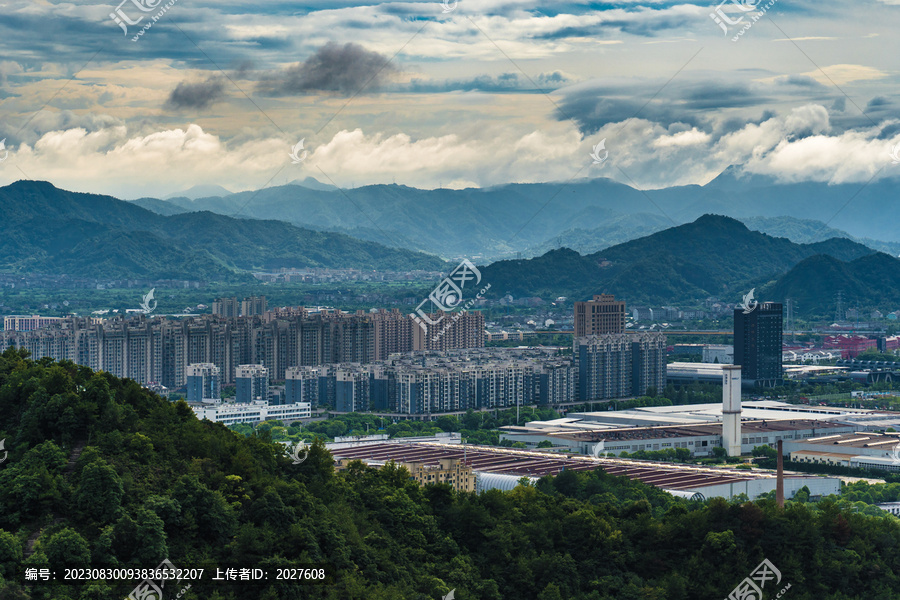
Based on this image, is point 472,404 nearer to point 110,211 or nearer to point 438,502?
point 438,502

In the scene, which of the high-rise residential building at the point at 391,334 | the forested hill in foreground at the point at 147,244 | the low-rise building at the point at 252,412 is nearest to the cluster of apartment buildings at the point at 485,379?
the low-rise building at the point at 252,412

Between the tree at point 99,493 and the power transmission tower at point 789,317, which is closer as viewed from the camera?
the tree at point 99,493

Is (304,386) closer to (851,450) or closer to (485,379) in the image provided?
(485,379)

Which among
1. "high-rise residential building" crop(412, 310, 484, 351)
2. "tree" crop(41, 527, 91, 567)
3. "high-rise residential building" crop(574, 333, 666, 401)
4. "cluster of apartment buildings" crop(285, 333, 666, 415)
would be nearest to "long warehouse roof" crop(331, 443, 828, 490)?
"cluster of apartment buildings" crop(285, 333, 666, 415)

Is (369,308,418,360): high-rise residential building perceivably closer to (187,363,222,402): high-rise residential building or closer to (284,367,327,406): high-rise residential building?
(284,367,327,406): high-rise residential building

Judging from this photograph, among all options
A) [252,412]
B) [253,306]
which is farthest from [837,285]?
[252,412]

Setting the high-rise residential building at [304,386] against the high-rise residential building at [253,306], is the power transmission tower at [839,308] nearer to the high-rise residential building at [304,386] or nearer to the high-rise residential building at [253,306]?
the high-rise residential building at [253,306]
